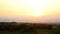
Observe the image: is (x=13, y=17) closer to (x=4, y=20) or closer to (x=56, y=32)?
(x=4, y=20)

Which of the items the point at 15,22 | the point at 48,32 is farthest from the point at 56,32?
the point at 15,22

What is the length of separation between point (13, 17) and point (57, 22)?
0.56m

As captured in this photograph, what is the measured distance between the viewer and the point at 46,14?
5727mm

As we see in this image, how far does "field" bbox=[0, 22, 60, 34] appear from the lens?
5.61 m

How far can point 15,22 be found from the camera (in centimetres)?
563

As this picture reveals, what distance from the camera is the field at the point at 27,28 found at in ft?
18.4

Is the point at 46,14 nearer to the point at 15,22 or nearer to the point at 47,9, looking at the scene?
the point at 47,9

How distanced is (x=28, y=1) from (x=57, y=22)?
18.0 inches

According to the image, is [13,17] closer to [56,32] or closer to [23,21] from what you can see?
[23,21]

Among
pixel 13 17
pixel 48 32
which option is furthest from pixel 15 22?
pixel 48 32

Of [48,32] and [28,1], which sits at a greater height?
[28,1]

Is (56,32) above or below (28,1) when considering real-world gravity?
below

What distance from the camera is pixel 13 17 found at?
5676 mm

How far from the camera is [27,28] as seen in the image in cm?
562
